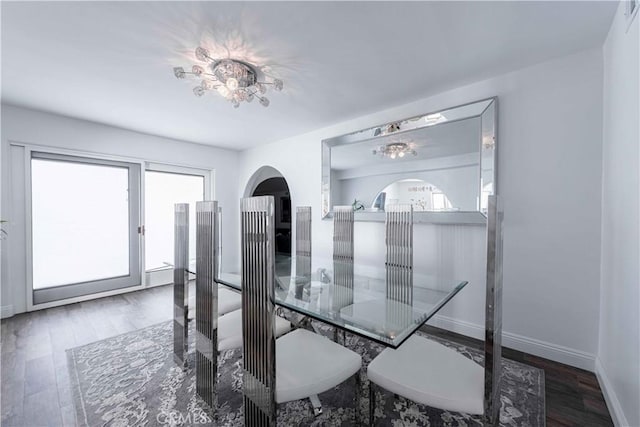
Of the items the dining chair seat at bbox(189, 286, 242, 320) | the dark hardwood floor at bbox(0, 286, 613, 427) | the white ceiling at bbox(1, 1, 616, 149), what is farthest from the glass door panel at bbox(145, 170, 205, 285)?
the dining chair seat at bbox(189, 286, 242, 320)

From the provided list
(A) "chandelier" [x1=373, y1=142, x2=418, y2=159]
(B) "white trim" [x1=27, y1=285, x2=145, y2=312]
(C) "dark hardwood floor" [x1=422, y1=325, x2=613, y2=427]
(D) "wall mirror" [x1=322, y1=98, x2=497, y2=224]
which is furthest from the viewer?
(B) "white trim" [x1=27, y1=285, x2=145, y2=312]

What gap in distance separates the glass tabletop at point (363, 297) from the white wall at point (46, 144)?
9.12 feet

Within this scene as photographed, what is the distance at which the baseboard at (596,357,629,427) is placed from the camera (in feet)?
4.44

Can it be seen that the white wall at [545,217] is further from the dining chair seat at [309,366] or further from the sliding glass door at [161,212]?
the sliding glass door at [161,212]

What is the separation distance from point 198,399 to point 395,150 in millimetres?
2808

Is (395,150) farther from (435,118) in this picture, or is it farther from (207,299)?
(207,299)

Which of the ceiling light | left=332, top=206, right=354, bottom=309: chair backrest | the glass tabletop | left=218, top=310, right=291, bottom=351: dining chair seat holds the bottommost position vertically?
left=218, top=310, right=291, bottom=351: dining chair seat

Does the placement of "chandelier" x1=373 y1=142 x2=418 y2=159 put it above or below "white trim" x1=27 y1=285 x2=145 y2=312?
above

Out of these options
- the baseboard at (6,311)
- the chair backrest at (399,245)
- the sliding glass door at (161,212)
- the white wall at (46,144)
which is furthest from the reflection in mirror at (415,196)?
the baseboard at (6,311)

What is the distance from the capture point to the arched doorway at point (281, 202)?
15.7 feet

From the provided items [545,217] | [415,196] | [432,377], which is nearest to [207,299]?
[432,377]

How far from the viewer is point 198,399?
1.64 meters

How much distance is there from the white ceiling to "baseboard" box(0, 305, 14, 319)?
7.42ft

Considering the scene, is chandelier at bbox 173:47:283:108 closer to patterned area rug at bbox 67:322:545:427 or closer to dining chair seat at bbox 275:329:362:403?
Result: dining chair seat at bbox 275:329:362:403
